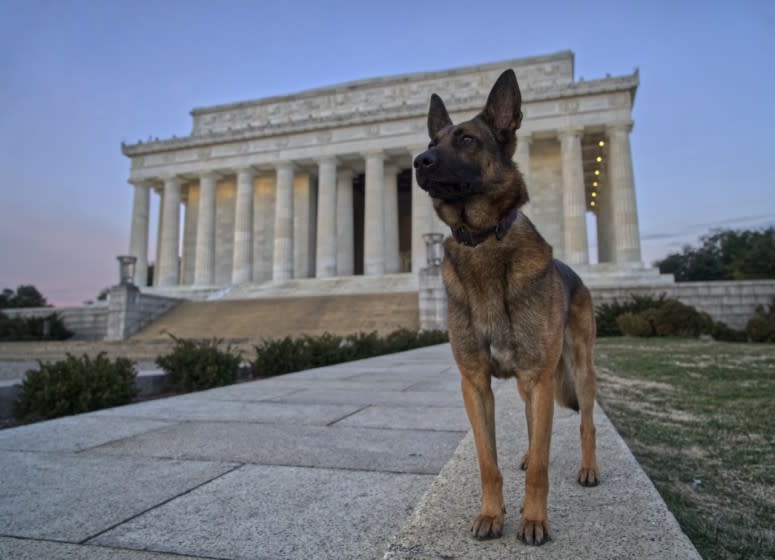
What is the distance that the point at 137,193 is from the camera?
179 ft

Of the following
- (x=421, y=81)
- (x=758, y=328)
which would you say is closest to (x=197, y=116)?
(x=421, y=81)

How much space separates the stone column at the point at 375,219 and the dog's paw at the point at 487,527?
43.7 m

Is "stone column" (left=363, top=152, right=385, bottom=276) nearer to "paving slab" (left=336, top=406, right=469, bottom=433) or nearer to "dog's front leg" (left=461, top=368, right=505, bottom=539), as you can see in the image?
"paving slab" (left=336, top=406, right=469, bottom=433)

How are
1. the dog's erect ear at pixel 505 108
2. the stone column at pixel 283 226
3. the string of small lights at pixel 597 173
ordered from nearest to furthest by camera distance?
the dog's erect ear at pixel 505 108 < the string of small lights at pixel 597 173 < the stone column at pixel 283 226

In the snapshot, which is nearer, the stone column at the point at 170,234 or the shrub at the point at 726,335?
the shrub at the point at 726,335

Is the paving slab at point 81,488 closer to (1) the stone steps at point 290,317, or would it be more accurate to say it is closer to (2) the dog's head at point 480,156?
(2) the dog's head at point 480,156

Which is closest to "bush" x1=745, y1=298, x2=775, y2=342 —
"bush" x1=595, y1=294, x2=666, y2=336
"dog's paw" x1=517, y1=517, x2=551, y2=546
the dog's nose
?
"bush" x1=595, y1=294, x2=666, y2=336

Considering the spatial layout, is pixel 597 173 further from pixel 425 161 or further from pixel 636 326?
pixel 425 161

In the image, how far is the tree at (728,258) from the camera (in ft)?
175

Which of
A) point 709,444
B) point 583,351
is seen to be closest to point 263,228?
point 709,444

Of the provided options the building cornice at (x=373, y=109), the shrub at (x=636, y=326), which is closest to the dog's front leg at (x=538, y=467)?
the shrub at (x=636, y=326)

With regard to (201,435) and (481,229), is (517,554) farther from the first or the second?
(201,435)

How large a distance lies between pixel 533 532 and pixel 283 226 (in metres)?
48.7

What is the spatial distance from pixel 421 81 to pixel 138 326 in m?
35.6
